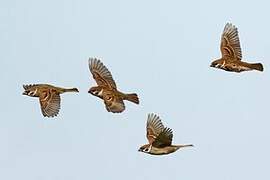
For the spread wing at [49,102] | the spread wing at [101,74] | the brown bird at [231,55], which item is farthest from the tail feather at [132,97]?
the brown bird at [231,55]

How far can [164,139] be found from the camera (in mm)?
22578

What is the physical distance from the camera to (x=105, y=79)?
82.1 ft

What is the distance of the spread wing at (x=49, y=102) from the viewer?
79.8 ft

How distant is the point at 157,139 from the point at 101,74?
13.1 ft

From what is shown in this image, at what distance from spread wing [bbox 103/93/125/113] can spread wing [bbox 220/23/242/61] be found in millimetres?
4318

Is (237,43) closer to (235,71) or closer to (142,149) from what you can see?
(235,71)

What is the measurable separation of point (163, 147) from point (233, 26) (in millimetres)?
5627

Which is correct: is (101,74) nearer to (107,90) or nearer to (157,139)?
(107,90)

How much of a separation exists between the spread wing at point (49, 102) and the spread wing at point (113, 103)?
190 cm

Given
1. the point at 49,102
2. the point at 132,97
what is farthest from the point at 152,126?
the point at 49,102

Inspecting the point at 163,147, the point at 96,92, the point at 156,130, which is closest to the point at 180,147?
the point at 163,147

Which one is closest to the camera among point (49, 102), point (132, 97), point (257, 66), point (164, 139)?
point (257, 66)

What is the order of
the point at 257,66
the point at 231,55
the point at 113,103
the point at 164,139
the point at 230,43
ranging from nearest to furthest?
the point at 257,66, the point at 164,139, the point at 113,103, the point at 231,55, the point at 230,43

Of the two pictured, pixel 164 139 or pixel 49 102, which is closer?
pixel 164 139
